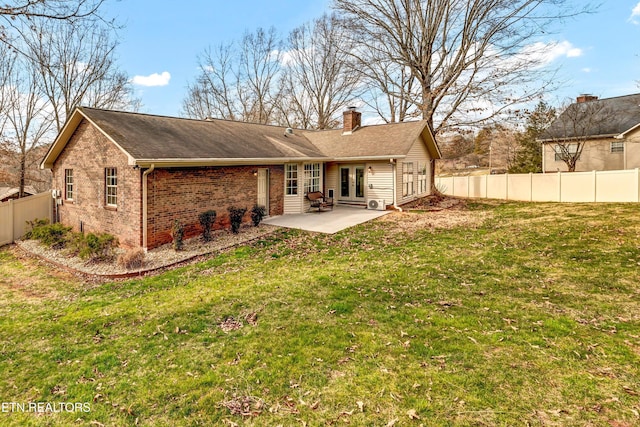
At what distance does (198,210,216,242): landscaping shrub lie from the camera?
11.3 m

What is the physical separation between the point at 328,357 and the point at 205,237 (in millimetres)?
8039

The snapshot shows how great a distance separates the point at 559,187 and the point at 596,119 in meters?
9.57

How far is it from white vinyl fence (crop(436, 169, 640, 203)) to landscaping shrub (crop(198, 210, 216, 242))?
16.8 meters

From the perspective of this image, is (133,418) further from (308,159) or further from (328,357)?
(308,159)

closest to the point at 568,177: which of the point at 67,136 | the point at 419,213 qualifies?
the point at 419,213

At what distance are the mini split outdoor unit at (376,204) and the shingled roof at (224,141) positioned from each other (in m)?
2.10

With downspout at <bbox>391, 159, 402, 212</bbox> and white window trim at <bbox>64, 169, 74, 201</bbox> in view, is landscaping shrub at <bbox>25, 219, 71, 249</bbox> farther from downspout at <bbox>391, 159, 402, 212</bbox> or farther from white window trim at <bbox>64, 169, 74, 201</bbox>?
downspout at <bbox>391, 159, 402, 212</bbox>

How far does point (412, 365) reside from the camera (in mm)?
4168

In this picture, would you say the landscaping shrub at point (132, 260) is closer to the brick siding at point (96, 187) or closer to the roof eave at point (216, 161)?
the brick siding at point (96, 187)

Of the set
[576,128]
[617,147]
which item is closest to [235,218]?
[576,128]

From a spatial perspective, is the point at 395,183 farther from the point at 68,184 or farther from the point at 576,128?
the point at 576,128

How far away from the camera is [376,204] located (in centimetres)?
1673

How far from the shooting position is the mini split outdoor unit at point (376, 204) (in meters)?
16.6

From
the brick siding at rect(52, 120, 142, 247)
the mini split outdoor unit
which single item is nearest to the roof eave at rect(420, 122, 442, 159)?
the mini split outdoor unit
